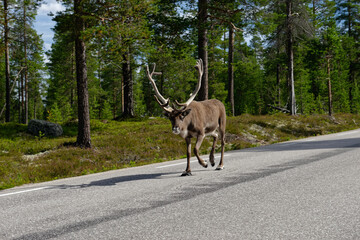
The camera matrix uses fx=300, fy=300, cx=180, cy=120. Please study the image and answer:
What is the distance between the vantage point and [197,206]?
14.8ft

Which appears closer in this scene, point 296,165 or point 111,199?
point 111,199

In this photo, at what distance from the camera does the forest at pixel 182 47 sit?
12.2 m

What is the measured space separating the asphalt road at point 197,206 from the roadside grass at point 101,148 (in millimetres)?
2897

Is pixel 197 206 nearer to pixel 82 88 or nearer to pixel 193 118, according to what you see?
pixel 193 118

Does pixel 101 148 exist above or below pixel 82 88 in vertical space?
below

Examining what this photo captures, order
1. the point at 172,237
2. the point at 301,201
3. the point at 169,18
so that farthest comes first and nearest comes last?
the point at 169,18 → the point at 301,201 → the point at 172,237

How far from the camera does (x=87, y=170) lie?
944 cm

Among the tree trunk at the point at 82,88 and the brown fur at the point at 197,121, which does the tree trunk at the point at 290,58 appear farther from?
the brown fur at the point at 197,121

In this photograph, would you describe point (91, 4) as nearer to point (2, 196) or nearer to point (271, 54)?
point (2, 196)

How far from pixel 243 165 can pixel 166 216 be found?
4454mm

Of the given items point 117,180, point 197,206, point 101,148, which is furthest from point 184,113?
point 101,148

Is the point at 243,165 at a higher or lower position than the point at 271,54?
lower

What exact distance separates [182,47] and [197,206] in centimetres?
1297

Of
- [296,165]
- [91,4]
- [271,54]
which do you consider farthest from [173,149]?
[271,54]
